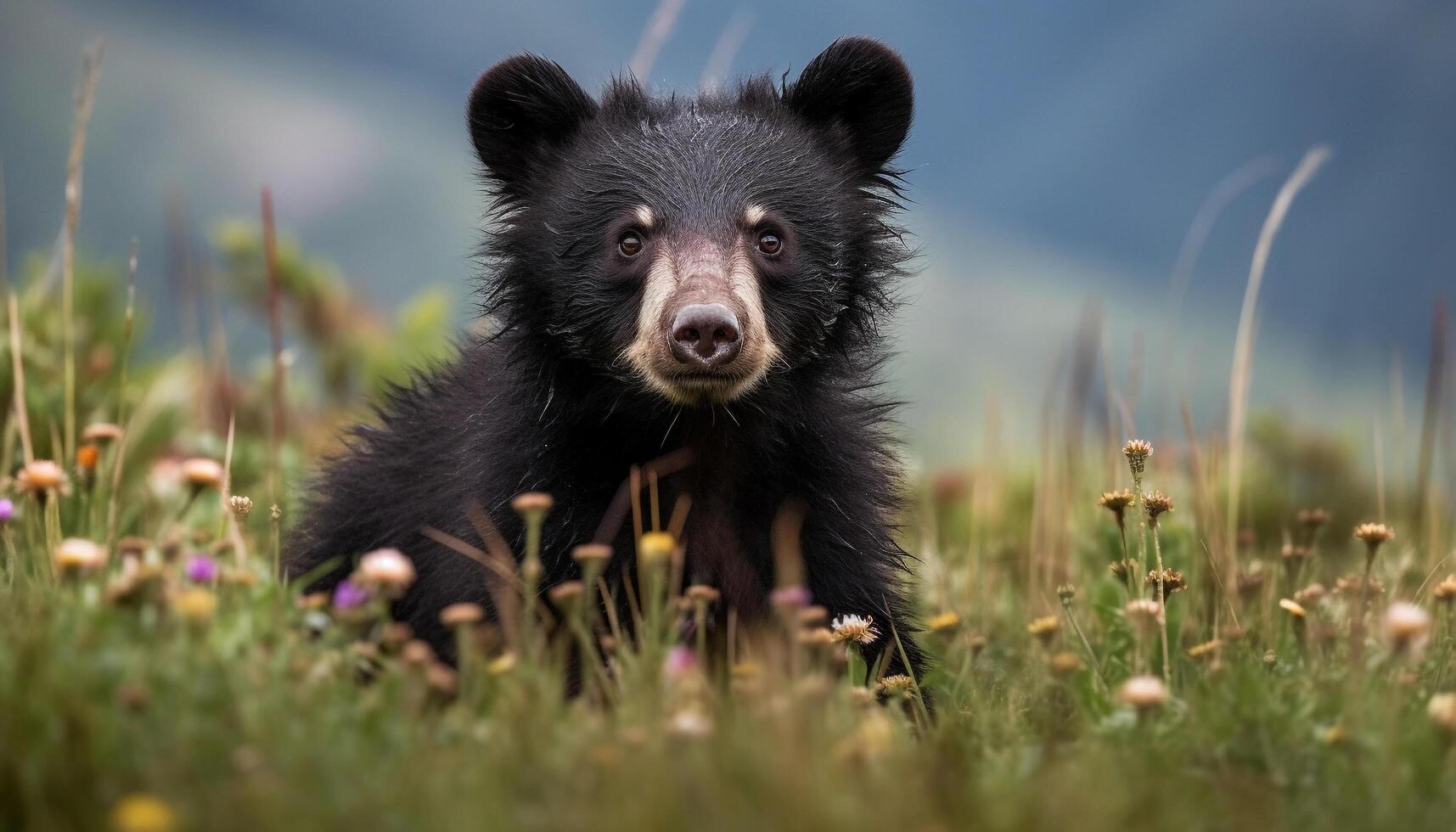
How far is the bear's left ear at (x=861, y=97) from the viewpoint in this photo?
4555 millimetres

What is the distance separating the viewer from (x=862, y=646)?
4.07 metres

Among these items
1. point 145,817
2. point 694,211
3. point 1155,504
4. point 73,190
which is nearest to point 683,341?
point 694,211

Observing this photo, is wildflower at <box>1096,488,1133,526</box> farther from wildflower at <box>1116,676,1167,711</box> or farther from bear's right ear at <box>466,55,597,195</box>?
bear's right ear at <box>466,55,597,195</box>

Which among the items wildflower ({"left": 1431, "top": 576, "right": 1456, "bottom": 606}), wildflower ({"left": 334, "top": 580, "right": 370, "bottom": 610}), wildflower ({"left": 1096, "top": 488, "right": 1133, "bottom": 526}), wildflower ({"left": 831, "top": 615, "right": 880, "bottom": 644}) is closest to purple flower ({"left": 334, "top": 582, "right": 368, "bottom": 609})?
wildflower ({"left": 334, "top": 580, "right": 370, "bottom": 610})

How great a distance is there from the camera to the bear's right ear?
4.43 m

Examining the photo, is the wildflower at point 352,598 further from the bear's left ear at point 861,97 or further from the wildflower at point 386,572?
the bear's left ear at point 861,97

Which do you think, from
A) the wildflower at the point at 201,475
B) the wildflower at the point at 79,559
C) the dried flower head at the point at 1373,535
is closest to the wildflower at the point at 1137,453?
the dried flower head at the point at 1373,535

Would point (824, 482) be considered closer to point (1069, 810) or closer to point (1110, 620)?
point (1110, 620)

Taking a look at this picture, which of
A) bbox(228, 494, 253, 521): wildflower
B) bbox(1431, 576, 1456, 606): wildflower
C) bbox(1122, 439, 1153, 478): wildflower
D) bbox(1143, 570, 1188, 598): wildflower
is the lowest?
bbox(1143, 570, 1188, 598): wildflower

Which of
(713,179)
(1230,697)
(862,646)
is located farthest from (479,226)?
(1230,697)

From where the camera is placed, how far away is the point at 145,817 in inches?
73.2

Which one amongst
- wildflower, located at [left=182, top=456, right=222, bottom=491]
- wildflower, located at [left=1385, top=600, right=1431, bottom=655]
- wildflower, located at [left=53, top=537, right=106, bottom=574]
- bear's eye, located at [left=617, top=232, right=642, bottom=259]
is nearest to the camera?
wildflower, located at [left=1385, top=600, right=1431, bottom=655]

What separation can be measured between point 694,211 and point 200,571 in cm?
196

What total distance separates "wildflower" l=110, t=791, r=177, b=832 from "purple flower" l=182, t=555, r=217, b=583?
0.83 meters
